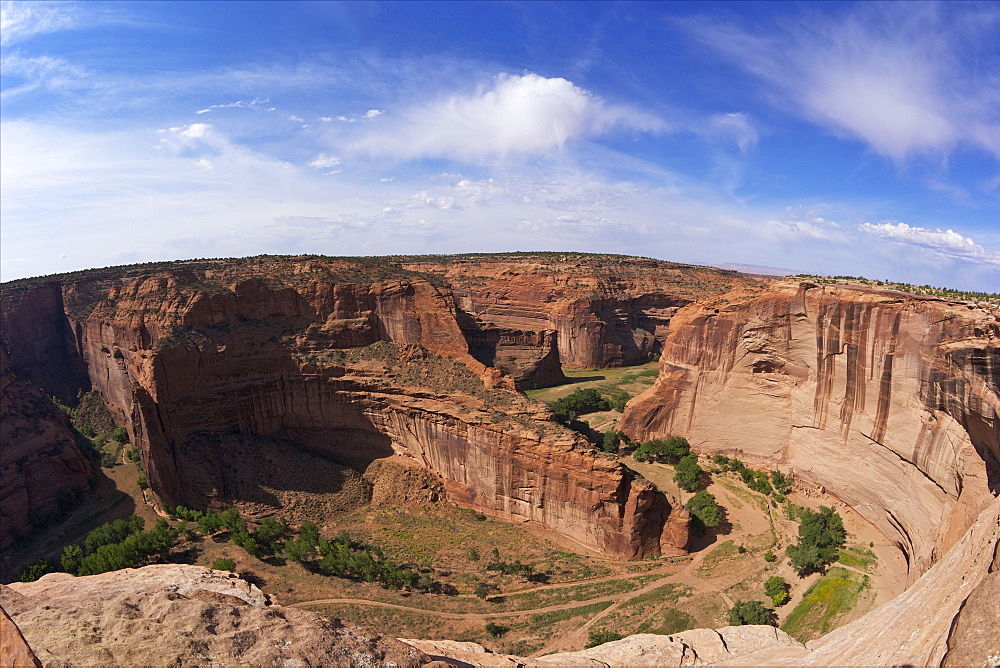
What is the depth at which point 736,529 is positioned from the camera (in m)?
29.9

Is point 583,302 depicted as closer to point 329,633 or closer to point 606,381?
point 606,381

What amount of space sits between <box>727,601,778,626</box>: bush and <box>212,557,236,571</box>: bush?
24975 mm

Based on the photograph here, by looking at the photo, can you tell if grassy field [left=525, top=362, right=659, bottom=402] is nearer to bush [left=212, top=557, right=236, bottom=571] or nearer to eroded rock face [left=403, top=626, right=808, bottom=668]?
bush [left=212, top=557, right=236, bottom=571]

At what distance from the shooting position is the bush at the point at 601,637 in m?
20.5

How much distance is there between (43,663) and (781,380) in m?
36.5

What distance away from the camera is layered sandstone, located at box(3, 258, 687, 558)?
27.8 metres

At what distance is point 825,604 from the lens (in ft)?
74.5

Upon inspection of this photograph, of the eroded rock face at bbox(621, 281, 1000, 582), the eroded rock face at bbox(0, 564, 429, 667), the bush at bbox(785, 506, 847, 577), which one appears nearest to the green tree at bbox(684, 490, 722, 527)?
the bush at bbox(785, 506, 847, 577)

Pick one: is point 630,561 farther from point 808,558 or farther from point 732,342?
point 732,342

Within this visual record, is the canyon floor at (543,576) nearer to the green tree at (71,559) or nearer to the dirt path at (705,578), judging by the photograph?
the dirt path at (705,578)

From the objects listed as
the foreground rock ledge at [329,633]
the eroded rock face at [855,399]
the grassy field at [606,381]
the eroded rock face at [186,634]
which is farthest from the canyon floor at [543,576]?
the grassy field at [606,381]

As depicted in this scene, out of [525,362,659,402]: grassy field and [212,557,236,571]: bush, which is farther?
[525,362,659,402]: grassy field

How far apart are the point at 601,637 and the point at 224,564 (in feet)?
63.6

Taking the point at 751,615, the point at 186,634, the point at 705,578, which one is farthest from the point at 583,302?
the point at 186,634
